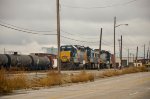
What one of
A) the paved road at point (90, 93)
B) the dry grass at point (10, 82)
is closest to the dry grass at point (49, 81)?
the dry grass at point (10, 82)

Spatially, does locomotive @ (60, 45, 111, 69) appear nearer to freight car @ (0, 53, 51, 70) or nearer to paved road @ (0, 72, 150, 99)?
freight car @ (0, 53, 51, 70)

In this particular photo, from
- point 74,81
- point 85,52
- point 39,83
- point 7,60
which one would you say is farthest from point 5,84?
point 85,52

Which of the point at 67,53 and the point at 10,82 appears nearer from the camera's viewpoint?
the point at 10,82

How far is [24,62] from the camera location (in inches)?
2354

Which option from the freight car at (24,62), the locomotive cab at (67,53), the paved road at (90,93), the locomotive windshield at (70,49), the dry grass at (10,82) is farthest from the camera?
the locomotive windshield at (70,49)

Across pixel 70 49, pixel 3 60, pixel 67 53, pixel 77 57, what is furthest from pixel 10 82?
pixel 77 57

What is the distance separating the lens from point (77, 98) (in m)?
19.2

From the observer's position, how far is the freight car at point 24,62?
2140 inches

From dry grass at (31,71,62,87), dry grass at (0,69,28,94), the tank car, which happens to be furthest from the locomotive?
dry grass at (0,69,28,94)

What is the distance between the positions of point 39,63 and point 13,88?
3893 centimetres

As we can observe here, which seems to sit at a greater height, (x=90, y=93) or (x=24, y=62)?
(x=24, y=62)

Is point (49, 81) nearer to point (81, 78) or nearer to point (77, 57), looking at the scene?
point (81, 78)

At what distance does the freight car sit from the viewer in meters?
54.4

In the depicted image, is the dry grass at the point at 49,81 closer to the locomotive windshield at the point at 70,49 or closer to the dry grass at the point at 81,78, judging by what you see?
the dry grass at the point at 81,78
